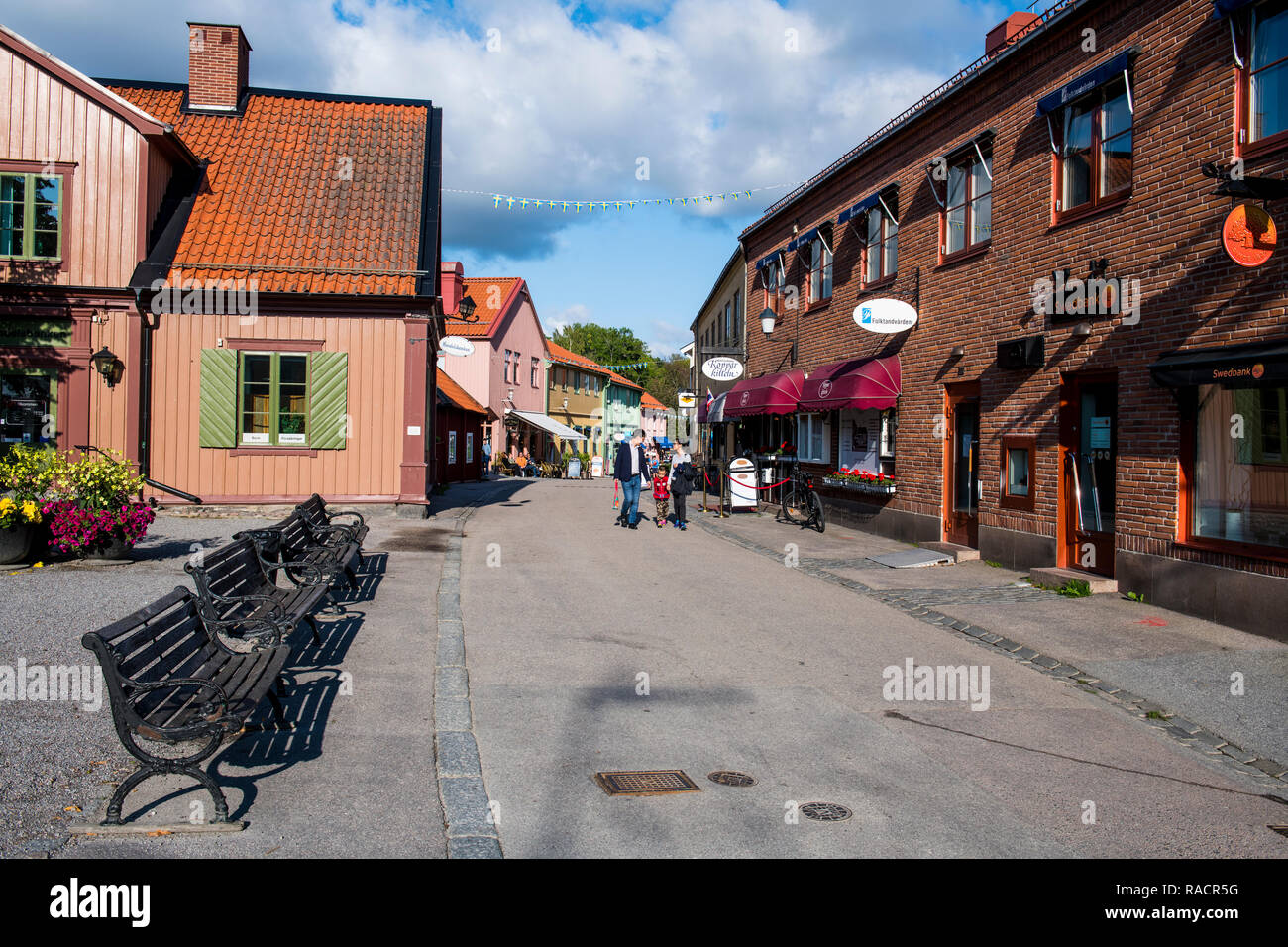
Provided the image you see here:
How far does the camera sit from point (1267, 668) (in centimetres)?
797

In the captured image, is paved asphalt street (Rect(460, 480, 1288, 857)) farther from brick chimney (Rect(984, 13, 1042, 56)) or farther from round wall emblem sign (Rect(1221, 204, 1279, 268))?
brick chimney (Rect(984, 13, 1042, 56))

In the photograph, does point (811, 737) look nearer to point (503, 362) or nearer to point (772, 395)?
point (772, 395)

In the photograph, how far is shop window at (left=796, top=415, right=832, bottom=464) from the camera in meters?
20.8

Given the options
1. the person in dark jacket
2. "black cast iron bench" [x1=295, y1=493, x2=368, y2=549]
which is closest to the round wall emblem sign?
"black cast iron bench" [x1=295, y1=493, x2=368, y2=549]

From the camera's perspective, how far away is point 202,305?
17.5 meters

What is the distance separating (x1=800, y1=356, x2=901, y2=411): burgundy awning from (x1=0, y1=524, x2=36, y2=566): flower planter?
1199 centimetres

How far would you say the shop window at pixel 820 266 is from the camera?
811 inches

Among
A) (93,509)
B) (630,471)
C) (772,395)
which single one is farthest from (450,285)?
(93,509)

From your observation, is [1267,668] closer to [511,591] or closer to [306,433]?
[511,591]

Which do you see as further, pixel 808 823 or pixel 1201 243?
pixel 1201 243

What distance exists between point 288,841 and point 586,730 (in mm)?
2154

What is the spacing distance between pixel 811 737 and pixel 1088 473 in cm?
744
